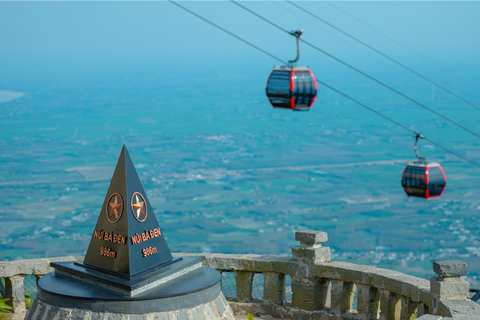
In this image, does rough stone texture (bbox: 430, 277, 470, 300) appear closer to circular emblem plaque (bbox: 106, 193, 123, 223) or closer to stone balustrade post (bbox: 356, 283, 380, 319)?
stone balustrade post (bbox: 356, 283, 380, 319)

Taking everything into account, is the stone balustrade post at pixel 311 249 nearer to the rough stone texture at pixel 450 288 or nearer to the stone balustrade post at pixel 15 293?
the rough stone texture at pixel 450 288

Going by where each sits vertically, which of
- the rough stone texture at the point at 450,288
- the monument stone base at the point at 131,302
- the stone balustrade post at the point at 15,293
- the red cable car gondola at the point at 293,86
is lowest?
the stone balustrade post at the point at 15,293

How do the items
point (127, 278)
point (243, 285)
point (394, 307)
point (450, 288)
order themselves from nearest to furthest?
point (127, 278), point (450, 288), point (394, 307), point (243, 285)

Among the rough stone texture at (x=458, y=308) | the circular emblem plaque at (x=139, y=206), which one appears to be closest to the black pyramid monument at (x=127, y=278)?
the circular emblem plaque at (x=139, y=206)

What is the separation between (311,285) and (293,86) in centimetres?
403

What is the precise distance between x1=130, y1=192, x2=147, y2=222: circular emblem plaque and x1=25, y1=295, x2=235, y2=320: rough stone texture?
0.98 metres

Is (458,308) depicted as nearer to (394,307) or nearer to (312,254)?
(394,307)

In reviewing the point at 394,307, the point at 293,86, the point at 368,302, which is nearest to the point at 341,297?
the point at 368,302

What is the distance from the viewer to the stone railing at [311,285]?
7645 mm

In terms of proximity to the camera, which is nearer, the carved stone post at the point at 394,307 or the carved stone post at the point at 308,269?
the carved stone post at the point at 394,307

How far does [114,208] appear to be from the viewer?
611 cm

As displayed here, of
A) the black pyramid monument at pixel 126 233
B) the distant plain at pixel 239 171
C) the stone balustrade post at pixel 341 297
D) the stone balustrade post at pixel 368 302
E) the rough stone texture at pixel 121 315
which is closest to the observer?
the rough stone texture at pixel 121 315

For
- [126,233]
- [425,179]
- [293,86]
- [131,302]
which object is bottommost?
[131,302]

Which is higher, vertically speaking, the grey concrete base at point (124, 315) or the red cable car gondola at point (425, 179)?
the red cable car gondola at point (425, 179)
